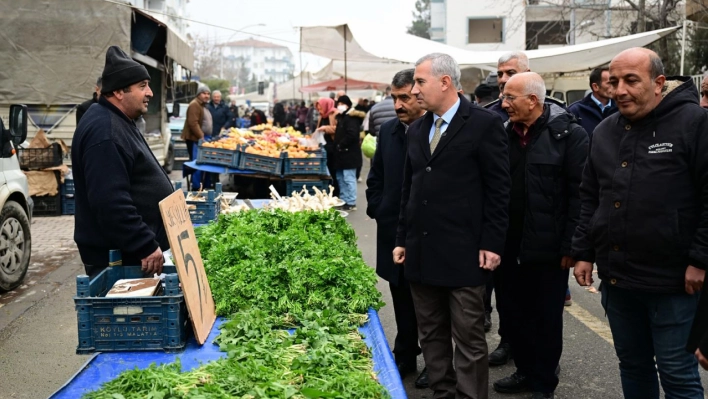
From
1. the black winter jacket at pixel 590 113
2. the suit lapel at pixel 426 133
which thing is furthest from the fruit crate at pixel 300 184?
the suit lapel at pixel 426 133

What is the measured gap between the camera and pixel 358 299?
4.57 m

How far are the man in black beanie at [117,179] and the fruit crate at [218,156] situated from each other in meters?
7.98

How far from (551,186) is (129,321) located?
8.90 feet

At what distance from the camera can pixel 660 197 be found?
3.53 meters

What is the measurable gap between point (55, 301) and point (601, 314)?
218 inches

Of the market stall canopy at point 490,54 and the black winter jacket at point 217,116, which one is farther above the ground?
the market stall canopy at point 490,54

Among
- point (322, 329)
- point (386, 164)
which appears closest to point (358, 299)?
point (322, 329)

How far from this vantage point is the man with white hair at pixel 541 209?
475 centimetres

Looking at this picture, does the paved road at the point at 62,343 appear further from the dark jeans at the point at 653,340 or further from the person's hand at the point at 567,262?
the dark jeans at the point at 653,340

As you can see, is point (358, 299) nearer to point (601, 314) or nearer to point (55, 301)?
point (601, 314)

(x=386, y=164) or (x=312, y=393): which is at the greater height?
(x=386, y=164)

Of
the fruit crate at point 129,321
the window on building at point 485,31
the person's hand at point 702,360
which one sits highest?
the window on building at point 485,31

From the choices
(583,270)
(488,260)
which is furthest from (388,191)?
(583,270)

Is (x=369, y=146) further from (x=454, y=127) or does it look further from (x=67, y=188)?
(x=454, y=127)
